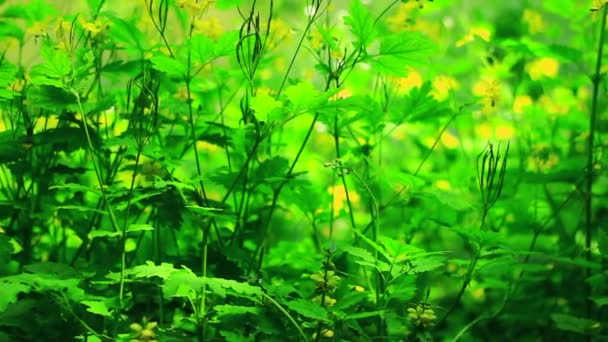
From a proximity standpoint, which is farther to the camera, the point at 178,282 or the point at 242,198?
the point at 242,198

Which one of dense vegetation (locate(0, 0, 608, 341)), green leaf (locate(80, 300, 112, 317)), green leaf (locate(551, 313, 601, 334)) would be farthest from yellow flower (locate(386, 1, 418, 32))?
green leaf (locate(80, 300, 112, 317))

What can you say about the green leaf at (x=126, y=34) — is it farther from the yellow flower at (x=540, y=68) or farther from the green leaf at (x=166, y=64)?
the yellow flower at (x=540, y=68)

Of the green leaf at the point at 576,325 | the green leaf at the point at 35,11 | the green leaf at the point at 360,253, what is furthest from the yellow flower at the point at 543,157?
the green leaf at the point at 35,11

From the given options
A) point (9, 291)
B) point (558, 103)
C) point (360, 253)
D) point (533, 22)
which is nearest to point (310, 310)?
point (360, 253)

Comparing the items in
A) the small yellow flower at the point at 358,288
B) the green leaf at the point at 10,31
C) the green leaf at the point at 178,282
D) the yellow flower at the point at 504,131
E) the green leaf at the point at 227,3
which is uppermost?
the green leaf at the point at 227,3

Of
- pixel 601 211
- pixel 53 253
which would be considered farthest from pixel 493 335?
pixel 53 253

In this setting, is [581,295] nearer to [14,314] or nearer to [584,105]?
[584,105]

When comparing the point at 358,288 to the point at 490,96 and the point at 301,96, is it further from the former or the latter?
the point at 490,96

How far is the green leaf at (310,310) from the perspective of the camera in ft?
3.05

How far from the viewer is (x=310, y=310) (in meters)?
0.95

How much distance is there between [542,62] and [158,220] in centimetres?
133

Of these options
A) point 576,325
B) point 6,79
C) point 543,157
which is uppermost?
point 6,79

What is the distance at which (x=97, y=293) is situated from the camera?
1.06 m

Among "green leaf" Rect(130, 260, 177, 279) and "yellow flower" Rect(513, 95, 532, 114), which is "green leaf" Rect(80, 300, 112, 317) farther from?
"yellow flower" Rect(513, 95, 532, 114)
